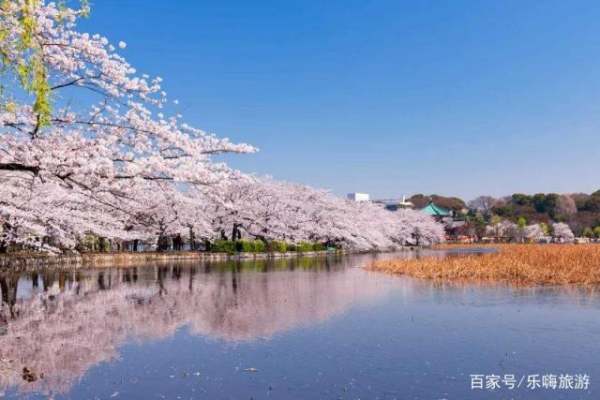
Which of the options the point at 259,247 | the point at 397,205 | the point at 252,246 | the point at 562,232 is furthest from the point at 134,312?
the point at 397,205

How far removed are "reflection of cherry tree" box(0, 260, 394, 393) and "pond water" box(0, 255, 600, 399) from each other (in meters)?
0.05

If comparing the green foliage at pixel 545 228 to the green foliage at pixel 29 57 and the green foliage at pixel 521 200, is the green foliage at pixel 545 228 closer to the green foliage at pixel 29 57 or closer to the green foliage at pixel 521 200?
the green foliage at pixel 521 200

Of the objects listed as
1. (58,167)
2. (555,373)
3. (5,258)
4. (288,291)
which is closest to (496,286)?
(288,291)

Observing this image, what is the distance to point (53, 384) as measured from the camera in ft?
27.9

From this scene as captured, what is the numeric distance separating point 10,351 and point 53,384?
2602mm

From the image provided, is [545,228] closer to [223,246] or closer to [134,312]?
[223,246]

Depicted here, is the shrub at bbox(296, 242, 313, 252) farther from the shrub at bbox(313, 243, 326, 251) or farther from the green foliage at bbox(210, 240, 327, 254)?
the shrub at bbox(313, 243, 326, 251)

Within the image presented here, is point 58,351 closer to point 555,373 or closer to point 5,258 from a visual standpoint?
point 555,373

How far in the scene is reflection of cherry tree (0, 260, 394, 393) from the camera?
1012 centimetres

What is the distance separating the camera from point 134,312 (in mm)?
15164

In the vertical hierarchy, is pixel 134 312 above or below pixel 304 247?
below

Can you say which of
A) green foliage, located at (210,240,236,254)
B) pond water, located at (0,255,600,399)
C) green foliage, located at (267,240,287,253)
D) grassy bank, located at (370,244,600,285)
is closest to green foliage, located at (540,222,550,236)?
green foliage, located at (267,240,287,253)

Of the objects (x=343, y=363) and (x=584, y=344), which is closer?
(x=343, y=363)

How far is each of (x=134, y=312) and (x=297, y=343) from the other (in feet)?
19.4
